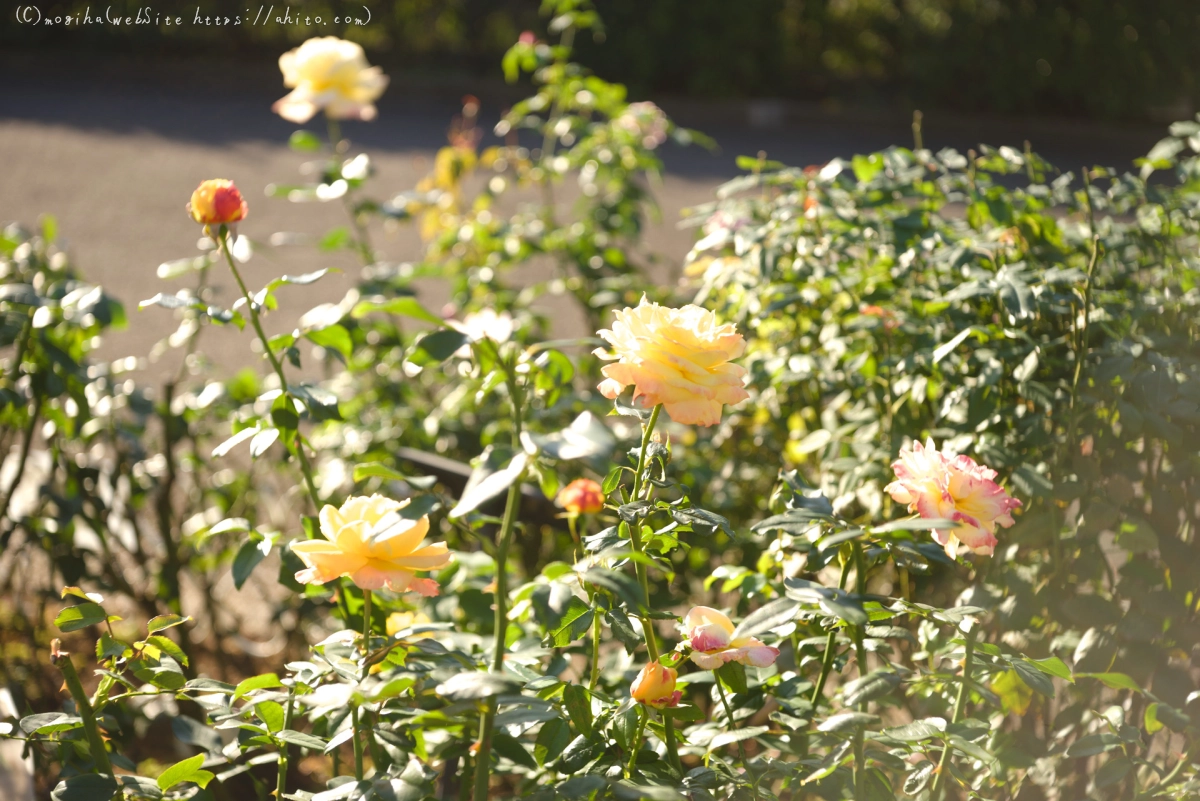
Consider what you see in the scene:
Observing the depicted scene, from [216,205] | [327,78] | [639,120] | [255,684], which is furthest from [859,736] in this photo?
[639,120]

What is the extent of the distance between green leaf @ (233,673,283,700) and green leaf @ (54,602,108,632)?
0.14 meters

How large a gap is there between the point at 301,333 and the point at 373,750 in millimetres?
486

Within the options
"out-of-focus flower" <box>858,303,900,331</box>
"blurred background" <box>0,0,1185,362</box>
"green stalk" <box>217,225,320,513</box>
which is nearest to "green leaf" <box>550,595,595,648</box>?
"green stalk" <box>217,225,320,513</box>

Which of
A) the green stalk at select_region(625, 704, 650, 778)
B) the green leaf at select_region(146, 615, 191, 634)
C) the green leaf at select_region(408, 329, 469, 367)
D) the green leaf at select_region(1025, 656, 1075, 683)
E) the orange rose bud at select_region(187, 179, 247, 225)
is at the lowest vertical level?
the green stalk at select_region(625, 704, 650, 778)

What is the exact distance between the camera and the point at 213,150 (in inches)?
293

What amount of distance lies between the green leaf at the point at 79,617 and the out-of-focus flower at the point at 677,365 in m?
0.53

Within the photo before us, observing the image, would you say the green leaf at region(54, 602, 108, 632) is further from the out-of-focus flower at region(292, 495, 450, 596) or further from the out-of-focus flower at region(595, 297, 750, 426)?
the out-of-focus flower at region(595, 297, 750, 426)

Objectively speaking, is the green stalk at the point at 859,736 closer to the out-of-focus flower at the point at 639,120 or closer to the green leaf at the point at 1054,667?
the green leaf at the point at 1054,667

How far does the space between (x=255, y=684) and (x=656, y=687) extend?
0.39 meters

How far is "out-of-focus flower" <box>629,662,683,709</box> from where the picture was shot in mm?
864

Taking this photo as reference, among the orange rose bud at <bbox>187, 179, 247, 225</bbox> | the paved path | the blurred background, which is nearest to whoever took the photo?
the orange rose bud at <bbox>187, 179, 247, 225</bbox>

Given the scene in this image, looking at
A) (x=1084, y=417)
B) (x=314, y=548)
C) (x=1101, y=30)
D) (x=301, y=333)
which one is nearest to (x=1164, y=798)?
(x=1084, y=417)

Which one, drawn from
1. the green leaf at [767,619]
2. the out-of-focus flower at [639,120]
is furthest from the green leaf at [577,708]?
the out-of-focus flower at [639,120]

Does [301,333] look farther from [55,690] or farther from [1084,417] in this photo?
[55,690]
